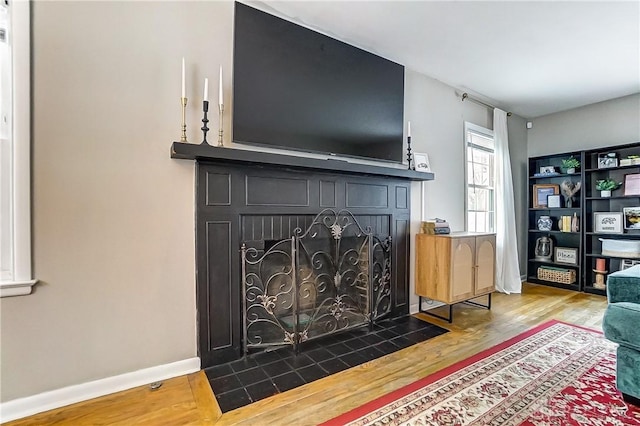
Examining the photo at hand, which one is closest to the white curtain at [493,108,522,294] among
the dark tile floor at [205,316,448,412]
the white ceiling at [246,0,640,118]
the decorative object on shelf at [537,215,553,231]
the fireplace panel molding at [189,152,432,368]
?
the white ceiling at [246,0,640,118]

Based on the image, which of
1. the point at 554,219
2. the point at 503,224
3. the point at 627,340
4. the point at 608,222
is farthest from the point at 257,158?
the point at 554,219

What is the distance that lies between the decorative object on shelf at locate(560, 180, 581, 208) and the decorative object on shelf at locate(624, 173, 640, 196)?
0.46m

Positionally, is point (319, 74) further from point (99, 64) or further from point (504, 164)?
point (504, 164)

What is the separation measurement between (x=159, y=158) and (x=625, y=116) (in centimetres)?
533

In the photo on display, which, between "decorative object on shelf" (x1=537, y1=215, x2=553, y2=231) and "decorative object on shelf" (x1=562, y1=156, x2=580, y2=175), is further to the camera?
"decorative object on shelf" (x1=537, y1=215, x2=553, y2=231)

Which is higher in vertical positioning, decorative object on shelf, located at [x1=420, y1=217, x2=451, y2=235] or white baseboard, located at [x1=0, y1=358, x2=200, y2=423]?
decorative object on shelf, located at [x1=420, y1=217, x2=451, y2=235]

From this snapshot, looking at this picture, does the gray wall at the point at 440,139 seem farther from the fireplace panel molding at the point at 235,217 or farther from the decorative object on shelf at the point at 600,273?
the decorative object on shelf at the point at 600,273

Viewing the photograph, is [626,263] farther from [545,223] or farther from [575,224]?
[545,223]

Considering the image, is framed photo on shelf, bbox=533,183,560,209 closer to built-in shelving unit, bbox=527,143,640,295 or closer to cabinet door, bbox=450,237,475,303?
built-in shelving unit, bbox=527,143,640,295

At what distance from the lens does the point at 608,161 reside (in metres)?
3.82

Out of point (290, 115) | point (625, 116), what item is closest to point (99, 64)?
point (290, 115)

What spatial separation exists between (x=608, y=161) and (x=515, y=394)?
146 inches

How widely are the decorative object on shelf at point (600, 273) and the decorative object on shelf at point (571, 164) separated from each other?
123cm

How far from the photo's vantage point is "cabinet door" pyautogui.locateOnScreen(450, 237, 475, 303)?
2803mm
